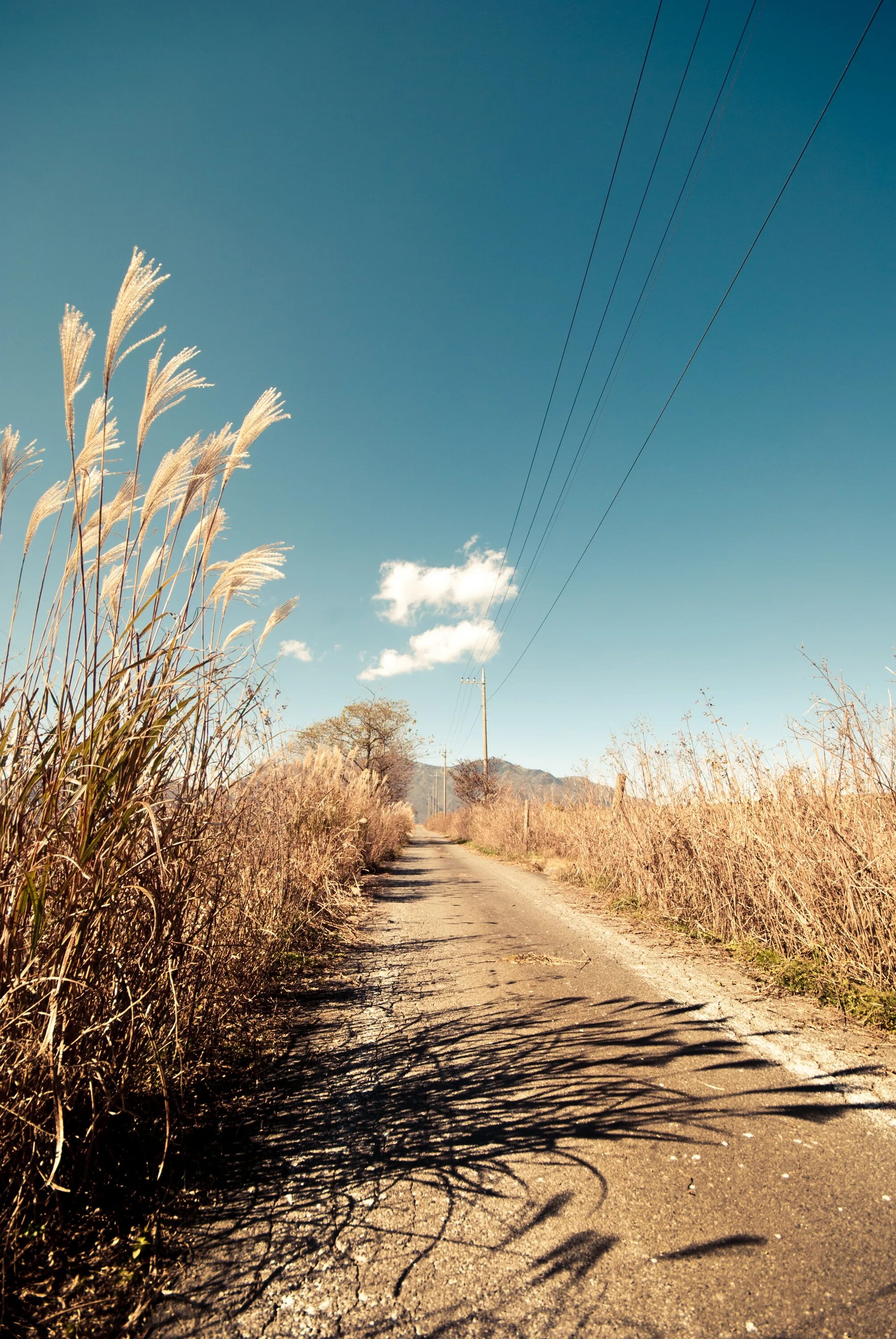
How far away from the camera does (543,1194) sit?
156cm

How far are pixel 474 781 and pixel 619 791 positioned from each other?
81.3 ft

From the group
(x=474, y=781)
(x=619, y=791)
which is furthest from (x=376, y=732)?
(x=619, y=791)

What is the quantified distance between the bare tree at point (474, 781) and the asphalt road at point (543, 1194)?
23.0 metres

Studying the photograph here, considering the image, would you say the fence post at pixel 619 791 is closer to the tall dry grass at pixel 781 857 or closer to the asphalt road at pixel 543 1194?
the tall dry grass at pixel 781 857

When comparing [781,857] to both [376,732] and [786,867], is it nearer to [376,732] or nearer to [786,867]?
[786,867]

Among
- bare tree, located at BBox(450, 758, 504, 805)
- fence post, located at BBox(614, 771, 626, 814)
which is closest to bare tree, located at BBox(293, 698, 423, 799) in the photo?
Answer: bare tree, located at BBox(450, 758, 504, 805)

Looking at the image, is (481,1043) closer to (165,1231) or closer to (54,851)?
(165,1231)

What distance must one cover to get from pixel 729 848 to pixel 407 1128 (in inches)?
151

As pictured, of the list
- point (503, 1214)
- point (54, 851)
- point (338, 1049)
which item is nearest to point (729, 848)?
point (338, 1049)

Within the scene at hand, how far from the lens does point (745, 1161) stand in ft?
5.68

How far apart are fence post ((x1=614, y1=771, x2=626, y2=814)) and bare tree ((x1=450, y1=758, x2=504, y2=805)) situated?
17586 mm

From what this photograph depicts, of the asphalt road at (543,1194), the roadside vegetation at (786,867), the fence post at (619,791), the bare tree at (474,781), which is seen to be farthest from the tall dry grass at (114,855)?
the bare tree at (474,781)

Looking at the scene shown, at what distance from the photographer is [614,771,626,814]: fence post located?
24.5 ft

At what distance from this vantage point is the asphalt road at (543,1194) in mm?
1202
